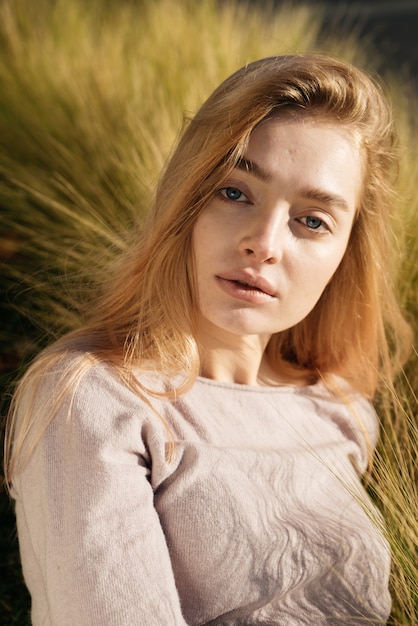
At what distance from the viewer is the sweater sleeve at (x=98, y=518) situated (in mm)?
1543

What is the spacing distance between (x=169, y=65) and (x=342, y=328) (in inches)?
78.4

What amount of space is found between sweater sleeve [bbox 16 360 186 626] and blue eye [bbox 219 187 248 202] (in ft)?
1.57

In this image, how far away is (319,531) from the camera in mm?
1820

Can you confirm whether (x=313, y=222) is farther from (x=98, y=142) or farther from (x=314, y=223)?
Answer: (x=98, y=142)

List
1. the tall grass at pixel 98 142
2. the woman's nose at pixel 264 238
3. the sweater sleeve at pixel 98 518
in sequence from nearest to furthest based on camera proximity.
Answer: the sweater sleeve at pixel 98 518, the woman's nose at pixel 264 238, the tall grass at pixel 98 142

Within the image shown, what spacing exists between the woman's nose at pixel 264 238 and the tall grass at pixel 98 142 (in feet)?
1.78

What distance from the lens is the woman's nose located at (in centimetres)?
177

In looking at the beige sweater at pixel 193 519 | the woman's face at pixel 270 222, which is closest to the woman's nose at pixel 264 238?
the woman's face at pixel 270 222

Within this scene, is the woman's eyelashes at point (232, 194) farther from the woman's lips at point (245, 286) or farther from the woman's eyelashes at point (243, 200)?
the woman's lips at point (245, 286)

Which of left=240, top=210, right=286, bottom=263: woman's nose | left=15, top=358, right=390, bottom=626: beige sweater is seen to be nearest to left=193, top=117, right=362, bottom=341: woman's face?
left=240, top=210, right=286, bottom=263: woman's nose

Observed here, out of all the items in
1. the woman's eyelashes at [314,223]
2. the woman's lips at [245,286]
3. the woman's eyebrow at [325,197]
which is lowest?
the woman's lips at [245,286]

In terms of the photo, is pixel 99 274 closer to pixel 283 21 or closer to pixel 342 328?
pixel 342 328

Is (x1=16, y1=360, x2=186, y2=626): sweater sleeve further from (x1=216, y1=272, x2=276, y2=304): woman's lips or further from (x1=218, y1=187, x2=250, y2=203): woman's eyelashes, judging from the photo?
(x1=218, y1=187, x2=250, y2=203): woman's eyelashes

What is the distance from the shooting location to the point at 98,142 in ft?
11.4
